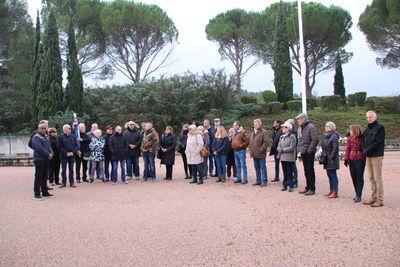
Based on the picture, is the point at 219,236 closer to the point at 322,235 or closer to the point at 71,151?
the point at 322,235

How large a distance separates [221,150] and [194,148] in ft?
2.27

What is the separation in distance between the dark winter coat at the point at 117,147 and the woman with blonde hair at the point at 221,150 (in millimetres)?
2444

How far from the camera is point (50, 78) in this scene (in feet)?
76.5

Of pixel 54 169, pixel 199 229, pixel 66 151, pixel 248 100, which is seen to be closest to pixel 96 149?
pixel 66 151

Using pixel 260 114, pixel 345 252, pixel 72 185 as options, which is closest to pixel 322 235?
pixel 345 252

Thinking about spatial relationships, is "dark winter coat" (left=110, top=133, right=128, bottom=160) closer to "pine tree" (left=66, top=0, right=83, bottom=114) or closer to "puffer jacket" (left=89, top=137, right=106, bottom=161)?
"puffer jacket" (left=89, top=137, right=106, bottom=161)


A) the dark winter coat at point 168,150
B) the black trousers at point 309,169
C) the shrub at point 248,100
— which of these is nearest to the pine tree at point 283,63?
the shrub at point 248,100

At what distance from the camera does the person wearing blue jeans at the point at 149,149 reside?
427 inches

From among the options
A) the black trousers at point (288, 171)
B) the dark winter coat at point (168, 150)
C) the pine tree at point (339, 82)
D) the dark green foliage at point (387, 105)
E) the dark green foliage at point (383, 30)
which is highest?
the dark green foliage at point (383, 30)

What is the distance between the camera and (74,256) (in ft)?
15.5

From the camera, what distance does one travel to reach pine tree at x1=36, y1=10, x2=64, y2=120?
23.1 meters

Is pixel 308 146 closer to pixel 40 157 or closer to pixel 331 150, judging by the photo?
pixel 331 150

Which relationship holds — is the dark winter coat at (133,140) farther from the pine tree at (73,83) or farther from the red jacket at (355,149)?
the pine tree at (73,83)

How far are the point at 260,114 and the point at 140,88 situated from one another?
8.67m
